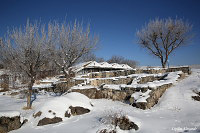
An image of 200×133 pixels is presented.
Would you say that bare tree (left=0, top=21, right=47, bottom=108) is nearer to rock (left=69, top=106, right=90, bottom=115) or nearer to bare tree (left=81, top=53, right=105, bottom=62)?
rock (left=69, top=106, right=90, bottom=115)

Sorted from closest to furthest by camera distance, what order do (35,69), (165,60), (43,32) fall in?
(35,69) < (43,32) < (165,60)

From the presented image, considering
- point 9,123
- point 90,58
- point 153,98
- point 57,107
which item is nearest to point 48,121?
point 57,107

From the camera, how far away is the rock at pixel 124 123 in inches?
150

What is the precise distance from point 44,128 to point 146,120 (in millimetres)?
3749

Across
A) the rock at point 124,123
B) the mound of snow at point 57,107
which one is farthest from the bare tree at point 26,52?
the rock at point 124,123

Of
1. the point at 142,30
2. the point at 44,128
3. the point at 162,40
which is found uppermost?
the point at 142,30

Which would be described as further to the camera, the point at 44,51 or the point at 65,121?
the point at 44,51

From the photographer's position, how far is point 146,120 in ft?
14.4

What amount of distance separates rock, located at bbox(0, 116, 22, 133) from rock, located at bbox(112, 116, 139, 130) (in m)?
3.73

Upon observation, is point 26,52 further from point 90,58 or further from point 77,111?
point 90,58

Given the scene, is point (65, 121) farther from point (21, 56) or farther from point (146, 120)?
point (21, 56)

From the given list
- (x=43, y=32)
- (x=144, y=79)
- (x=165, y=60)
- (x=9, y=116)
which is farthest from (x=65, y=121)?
(x=165, y=60)

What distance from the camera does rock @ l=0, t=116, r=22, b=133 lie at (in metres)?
4.38

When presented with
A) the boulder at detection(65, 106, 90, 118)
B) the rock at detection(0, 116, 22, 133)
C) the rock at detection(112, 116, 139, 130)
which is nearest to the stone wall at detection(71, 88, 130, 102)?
the boulder at detection(65, 106, 90, 118)
